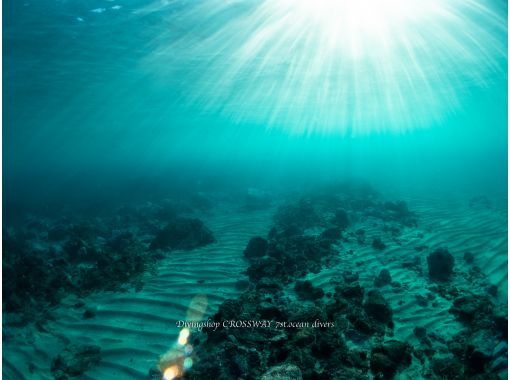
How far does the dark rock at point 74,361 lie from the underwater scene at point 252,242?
0.04m

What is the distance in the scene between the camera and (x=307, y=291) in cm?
708

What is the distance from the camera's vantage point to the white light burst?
12.1m

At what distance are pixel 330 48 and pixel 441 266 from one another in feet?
44.3

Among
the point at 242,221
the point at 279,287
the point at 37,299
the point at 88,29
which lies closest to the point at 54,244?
the point at 37,299

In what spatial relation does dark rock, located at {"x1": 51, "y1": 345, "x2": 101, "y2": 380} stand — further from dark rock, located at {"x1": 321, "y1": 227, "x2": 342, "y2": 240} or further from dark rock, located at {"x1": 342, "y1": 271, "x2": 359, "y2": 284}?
dark rock, located at {"x1": 321, "y1": 227, "x2": 342, "y2": 240}

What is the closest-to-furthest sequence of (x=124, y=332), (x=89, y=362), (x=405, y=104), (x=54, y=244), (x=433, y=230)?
(x=89, y=362) → (x=124, y=332) → (x=433, y=230) → (x=54, y=244) → (x=405, y=104)

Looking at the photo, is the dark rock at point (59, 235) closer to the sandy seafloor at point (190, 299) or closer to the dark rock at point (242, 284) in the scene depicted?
the sandy seafloor at point (190, 299)

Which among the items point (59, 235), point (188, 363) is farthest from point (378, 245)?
point (59, 235)

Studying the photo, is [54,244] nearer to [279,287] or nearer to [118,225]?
[118,225]

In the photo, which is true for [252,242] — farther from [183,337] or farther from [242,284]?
[183,337]

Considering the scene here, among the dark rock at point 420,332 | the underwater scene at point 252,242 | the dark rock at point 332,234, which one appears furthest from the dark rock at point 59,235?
the dark rock at point 420,332

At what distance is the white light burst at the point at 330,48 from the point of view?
12.1m

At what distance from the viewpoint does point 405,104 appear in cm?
3825

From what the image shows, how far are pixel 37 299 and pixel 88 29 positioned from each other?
41.3 ft
